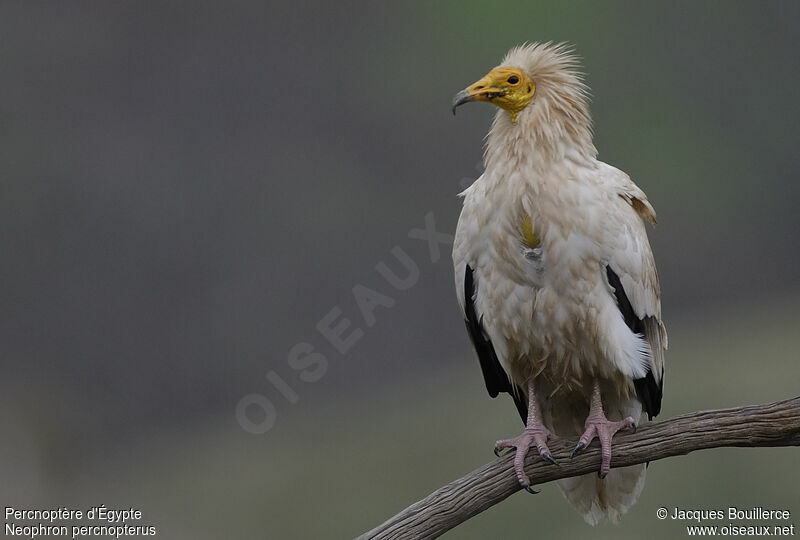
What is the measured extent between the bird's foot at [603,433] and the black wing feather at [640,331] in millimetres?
264

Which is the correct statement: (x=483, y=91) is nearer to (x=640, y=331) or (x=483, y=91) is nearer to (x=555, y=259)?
(x=555, y=259)

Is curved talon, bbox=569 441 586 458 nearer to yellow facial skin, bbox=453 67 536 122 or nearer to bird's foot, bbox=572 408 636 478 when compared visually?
bird's foot, bbox=572 408 636 478

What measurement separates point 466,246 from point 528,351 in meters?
0.49

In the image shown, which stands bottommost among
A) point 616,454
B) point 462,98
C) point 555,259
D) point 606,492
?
point 606,492

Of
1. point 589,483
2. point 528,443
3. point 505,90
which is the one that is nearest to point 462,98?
point 505,90

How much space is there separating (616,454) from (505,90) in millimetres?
1509

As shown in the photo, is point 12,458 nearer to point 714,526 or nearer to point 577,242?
point 714,526

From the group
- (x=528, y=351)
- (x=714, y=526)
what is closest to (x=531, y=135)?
(x=528, y=351)

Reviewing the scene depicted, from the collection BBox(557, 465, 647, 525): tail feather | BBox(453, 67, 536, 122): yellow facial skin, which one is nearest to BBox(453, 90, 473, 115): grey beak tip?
BBox(453, 67, 536, 122): yellow facial skin

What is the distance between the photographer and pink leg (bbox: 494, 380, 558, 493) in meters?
4.18

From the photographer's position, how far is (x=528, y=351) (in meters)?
4.34

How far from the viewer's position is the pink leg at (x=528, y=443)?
4184 millimetres

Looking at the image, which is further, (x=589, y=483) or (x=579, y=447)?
(x=589, y=483)

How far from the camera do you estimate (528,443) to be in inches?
168
